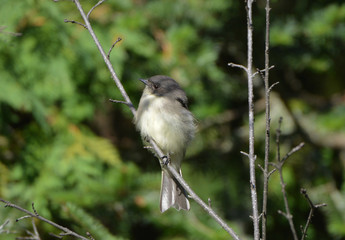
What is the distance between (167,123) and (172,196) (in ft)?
1.74

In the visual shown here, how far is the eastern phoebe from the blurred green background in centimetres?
38

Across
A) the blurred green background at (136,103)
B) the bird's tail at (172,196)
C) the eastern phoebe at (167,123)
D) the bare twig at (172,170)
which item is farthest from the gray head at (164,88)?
the bare twig at (172,170)

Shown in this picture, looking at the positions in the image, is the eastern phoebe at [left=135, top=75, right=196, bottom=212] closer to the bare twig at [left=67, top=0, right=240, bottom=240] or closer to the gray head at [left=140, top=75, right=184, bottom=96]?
the gray head at [left=140, top=75, right=184, bottom=96]

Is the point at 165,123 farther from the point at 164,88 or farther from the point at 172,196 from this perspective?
the point at 172,196

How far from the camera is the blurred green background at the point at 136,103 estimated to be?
168 inches

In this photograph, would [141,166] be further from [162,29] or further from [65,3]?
[65,3]

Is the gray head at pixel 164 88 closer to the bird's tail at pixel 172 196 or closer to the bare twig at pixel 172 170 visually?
the bird's tail at pixel 172 196

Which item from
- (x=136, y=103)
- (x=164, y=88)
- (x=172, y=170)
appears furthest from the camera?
(x=136, y=103)

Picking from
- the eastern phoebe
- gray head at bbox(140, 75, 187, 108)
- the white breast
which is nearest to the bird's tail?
the eastern phoebe

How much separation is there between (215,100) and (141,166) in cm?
111

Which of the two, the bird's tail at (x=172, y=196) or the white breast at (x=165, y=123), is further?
the white breast at (x=165, y=123)

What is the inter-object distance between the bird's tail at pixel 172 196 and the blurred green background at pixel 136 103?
304 mm

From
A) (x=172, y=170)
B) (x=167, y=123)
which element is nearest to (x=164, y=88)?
(x=167, y=123)

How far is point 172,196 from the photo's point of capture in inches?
150
